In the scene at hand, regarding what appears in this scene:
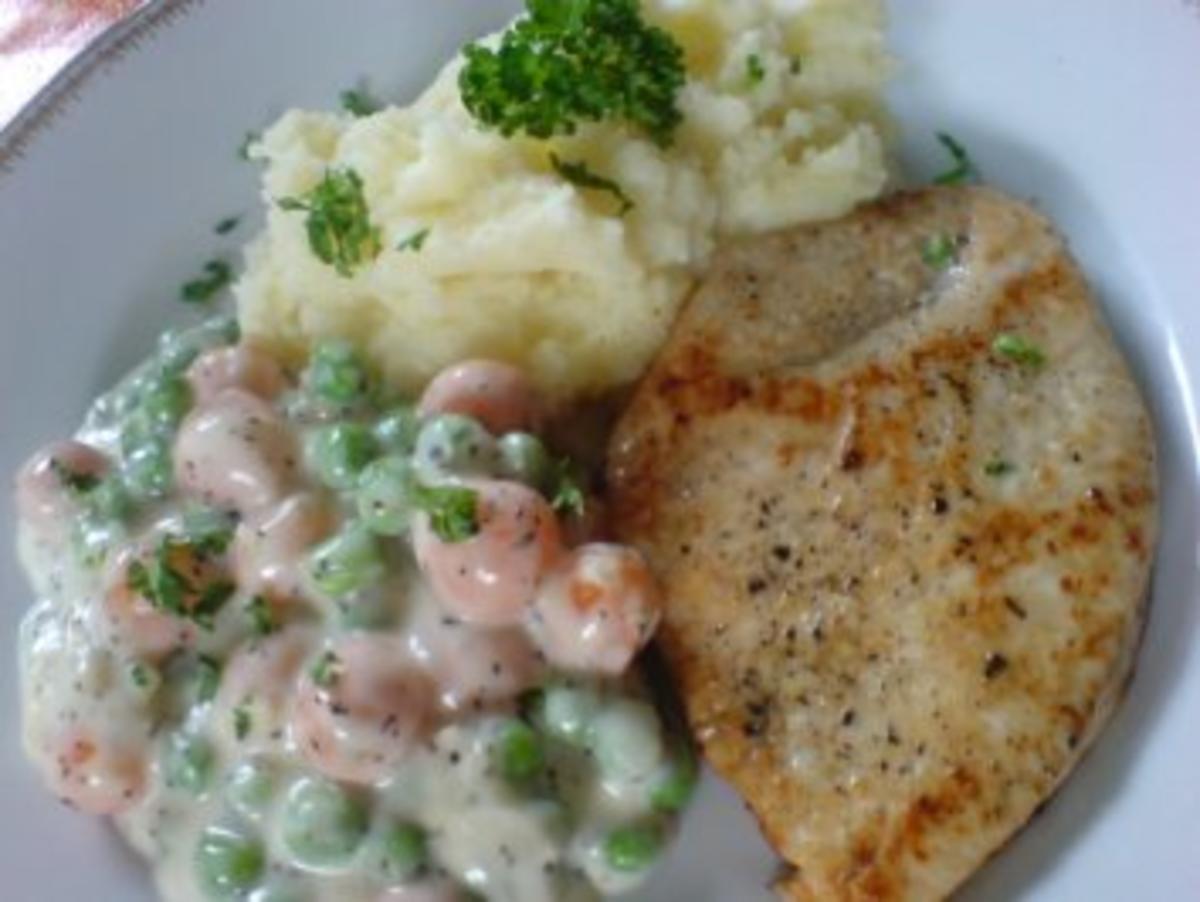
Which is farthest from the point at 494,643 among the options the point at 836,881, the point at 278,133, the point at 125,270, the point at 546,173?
the point at 125,270

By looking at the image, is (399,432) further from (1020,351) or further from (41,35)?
(41,35)

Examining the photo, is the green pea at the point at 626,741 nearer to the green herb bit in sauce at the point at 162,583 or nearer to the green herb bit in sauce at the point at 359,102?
the green herb bit in sauce at the point at 162,583

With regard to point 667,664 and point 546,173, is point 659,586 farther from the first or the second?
point 546,173

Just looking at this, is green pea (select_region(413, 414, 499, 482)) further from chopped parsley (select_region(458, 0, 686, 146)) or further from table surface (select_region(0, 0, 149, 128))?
table surface (select_region(0, 0, 149, 128))

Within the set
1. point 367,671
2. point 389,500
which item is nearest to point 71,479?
point 389,500

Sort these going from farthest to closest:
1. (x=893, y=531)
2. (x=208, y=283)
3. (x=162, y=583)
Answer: (x=208, y=283) < (x=162, y=583) < (x=893, y=531)
